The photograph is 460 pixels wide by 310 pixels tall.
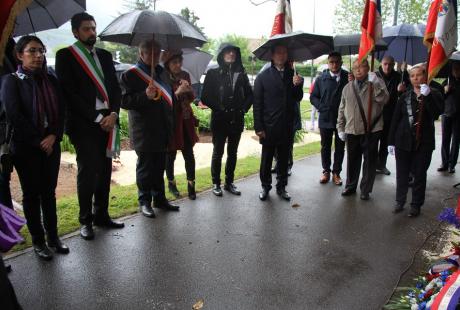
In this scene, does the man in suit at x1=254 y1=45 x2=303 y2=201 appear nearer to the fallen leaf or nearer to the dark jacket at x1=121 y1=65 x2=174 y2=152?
the dark jacket at x1=121 y1=65 x2=174 y2=152

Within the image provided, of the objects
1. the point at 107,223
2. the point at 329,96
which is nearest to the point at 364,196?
the point at 329,96

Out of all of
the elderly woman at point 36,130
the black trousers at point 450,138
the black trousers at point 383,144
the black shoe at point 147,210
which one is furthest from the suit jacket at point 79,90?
the black trousers at point 450,138

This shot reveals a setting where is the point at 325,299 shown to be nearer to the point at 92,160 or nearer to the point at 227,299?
the point at 227,299

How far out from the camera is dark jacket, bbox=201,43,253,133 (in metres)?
5.68

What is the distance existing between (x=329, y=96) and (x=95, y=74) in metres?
3.94

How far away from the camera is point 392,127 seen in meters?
5.34

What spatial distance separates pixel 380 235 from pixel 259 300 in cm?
209

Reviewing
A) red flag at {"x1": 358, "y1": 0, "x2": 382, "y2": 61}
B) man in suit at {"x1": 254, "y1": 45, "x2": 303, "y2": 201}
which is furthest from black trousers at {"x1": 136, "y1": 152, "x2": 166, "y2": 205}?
red flag at {"x1": 358, "y1": 0, "x2": 382, "y2": 61}

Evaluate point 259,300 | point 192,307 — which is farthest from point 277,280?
point 192,307

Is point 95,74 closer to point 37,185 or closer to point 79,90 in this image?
point 79,90

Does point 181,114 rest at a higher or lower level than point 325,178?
higher

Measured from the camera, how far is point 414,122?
5094mm

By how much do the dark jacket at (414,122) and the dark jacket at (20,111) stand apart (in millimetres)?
4338

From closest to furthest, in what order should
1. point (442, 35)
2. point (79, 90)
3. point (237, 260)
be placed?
point (237, 260) < point (79, 90) < point (442, 35)
